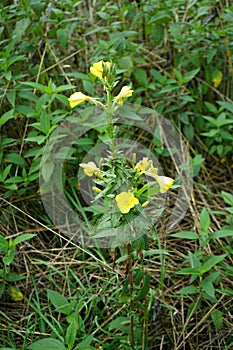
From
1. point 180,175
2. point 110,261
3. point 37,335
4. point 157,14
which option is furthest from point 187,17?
point 37,335

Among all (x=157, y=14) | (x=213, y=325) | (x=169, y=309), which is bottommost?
(x=213, y=325)

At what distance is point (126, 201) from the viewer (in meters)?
1.21

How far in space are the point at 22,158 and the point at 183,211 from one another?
2.28 ft

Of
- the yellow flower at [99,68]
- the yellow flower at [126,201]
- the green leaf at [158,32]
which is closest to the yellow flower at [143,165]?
the yellow flower at [126,201]

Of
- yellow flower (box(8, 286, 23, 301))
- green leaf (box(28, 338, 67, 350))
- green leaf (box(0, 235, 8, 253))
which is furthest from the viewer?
yellow flower (box(8, 286, 23, 301))

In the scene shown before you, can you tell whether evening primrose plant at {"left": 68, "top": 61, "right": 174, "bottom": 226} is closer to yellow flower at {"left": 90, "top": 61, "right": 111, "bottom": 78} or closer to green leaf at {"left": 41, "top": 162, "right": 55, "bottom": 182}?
yellow flower at {"left": 90, "top": 61, "right": 111, "bottom": 78}

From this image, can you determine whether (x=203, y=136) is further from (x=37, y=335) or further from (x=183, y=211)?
(x=37, y=335)

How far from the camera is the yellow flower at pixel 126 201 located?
1203 millimetres

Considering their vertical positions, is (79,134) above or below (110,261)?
above

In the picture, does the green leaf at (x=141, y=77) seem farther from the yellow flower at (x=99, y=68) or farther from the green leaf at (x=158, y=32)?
the yellow flower at (x=99, y=68)

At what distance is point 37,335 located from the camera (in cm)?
166

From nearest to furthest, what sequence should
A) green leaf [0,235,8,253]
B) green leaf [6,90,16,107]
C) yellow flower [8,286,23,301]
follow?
1. green leaf [0,235,8,253]
2. yellow flower [8,286,23,301]
3. green leaf [6,90,16,107]

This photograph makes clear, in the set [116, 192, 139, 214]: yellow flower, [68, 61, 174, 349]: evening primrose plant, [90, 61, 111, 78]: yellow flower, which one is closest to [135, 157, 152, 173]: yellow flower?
[68, 61, 174, 349]: evening primrose plant

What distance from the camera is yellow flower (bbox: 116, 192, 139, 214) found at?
47.4 inches
